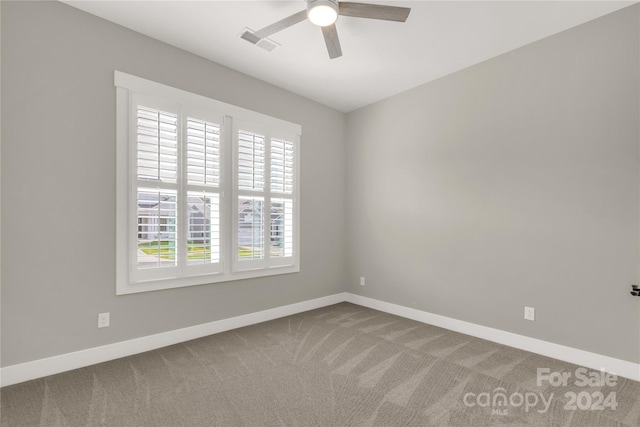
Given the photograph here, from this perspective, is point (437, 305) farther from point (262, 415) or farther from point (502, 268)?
point (262, 415)

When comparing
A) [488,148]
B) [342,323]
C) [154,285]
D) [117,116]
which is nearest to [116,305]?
[154,285]

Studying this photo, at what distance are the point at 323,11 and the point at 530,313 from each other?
3119 mm

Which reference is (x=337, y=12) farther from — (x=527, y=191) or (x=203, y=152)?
(x=527, y=191)

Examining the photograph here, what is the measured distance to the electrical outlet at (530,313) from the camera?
2.86 metres

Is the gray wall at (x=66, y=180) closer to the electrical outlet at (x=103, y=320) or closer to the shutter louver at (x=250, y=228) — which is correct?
the electrical outlet at (x=103, y=320)

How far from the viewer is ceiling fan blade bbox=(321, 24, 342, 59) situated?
88.6 inches

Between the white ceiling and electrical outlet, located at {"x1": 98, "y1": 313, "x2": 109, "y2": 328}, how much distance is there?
250 cm

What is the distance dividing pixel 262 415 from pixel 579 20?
12.7ft

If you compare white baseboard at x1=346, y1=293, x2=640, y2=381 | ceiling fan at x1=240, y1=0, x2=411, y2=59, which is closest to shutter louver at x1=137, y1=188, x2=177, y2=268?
ceiling fan at x1=240, y1=0, x2=411, y2=59

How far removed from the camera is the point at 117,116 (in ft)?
8.64

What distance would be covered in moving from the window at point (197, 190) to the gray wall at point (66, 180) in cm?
12

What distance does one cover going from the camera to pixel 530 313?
288cm

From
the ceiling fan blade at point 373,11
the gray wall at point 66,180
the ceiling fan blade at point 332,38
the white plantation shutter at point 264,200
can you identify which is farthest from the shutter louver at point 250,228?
the ceiling fan blade at point 373,11

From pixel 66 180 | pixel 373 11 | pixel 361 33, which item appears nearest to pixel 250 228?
pixel 66 180
